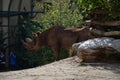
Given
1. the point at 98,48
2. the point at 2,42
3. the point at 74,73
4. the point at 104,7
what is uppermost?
the point at 104,7

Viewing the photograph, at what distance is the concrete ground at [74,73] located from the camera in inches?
293

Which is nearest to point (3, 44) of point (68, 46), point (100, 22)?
point (68, 46)

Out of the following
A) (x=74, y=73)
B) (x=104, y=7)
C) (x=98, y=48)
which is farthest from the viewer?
(x=104, y=7)

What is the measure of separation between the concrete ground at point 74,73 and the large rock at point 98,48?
30 centimetres

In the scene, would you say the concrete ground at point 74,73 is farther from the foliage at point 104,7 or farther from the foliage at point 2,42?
the foliage at point 2,42

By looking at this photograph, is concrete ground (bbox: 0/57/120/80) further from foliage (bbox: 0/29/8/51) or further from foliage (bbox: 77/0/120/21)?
foliage (bbox: 0/29/8/51)

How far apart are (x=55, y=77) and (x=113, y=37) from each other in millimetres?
2445

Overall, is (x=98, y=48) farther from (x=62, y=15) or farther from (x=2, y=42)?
(x=2, y=42)

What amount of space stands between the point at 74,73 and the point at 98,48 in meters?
1.28

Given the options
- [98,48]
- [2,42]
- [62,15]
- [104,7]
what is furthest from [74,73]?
[2,42]

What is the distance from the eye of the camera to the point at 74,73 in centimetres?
781

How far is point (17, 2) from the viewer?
943 inches

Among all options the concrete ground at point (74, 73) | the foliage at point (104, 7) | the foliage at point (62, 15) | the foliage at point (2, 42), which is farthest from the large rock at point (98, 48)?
the foliage at point (2, 42)

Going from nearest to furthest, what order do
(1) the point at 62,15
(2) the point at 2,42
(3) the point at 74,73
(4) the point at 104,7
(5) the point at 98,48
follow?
(3) the point at 74,73 < (5) the point at 98,48 < (4) the point at 104,7 < (1) the point at 62,15 < (2) the point at 2,42
